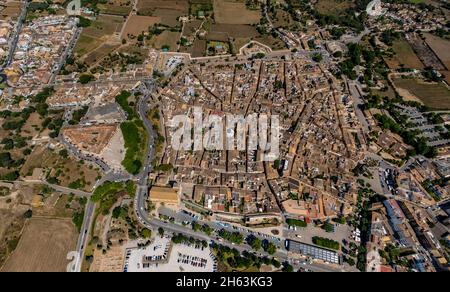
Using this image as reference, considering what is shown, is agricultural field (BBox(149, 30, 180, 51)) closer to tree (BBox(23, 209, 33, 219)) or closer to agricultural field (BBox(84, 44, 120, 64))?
agricultural field (BBox(84, 44, 120, 64))

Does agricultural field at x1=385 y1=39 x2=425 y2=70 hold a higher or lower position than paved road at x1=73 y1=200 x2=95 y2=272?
higher

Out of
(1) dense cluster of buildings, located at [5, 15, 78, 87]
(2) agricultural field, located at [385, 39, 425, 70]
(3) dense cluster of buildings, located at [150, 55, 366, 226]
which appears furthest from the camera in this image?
(2) agricultural field, located at [385, 39, 425, 70]

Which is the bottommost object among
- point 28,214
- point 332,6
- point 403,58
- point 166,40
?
point 28,214

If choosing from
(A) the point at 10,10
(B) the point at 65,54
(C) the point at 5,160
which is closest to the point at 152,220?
(C) the point at 5,160

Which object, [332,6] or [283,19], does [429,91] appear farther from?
[283,19]

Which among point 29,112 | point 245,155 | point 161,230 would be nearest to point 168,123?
point 245,155

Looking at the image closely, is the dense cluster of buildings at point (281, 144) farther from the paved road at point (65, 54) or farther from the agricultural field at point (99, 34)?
the paved road at point (65, 54)

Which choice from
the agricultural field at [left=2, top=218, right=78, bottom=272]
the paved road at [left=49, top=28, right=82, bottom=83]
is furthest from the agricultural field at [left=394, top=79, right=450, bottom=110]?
the paved road at [left=49, top=28, right=82, bottom=83]
